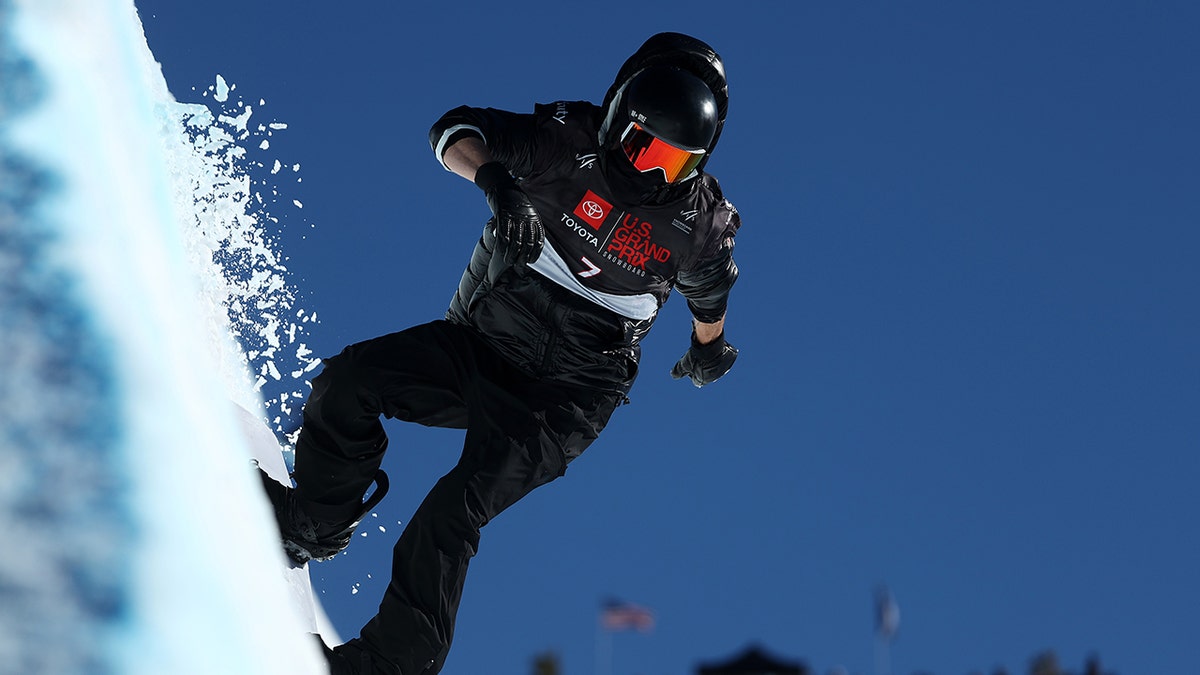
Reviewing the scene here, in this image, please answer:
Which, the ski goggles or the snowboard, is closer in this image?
the ski goggles

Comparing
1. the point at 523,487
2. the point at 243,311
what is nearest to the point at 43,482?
the point at 523,487

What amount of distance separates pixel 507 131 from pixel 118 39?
3049 millimetres

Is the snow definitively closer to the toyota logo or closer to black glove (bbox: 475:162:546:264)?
black glove (bbox: 475:162:546:264)

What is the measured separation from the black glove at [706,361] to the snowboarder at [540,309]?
615mm

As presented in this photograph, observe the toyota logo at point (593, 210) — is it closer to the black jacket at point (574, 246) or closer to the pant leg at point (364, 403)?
the black jacket at point (574, 246)

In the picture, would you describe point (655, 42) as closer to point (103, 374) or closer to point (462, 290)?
point (462, 290)

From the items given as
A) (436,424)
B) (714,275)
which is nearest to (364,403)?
(436,424)

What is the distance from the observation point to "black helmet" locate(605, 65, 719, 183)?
393cm

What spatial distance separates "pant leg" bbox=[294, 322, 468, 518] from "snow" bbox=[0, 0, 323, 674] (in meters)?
2.91

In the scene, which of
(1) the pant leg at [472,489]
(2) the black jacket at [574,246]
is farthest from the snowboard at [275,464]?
(2) the black jacket at [574,246]

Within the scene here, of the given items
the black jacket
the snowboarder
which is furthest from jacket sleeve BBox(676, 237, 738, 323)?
the black jacket

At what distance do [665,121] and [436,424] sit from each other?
1.29 m

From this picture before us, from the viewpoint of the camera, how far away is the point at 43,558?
705mm

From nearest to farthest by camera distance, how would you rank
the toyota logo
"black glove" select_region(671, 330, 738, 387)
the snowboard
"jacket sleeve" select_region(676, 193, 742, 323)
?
the toyota logo, "jacket sleeve" select_region(676, 193, 742, 323), the snowboard, "black glove" select_region(671, 330, 738, 387)
